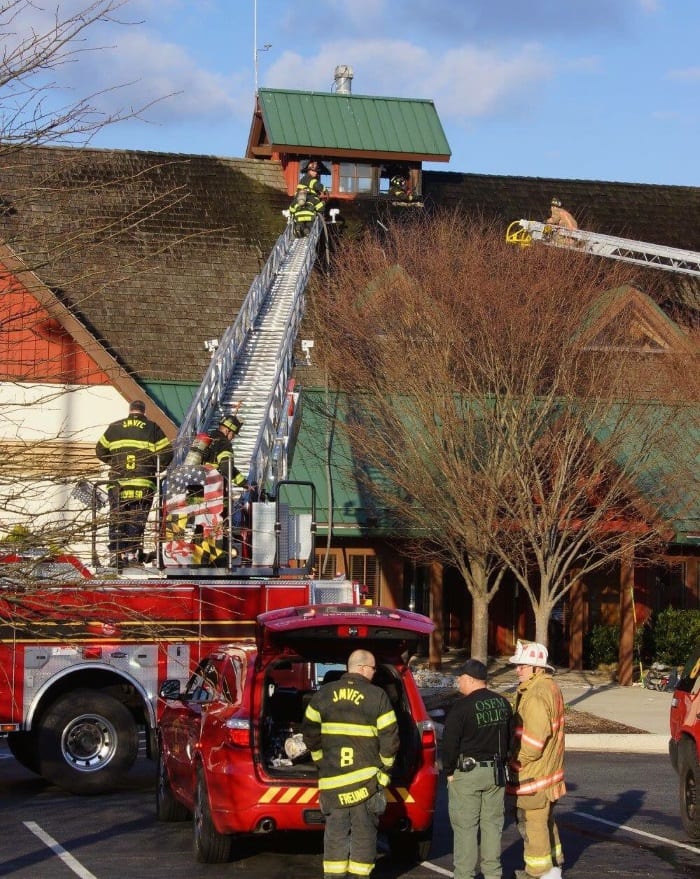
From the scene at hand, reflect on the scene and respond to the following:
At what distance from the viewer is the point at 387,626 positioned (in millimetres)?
9477

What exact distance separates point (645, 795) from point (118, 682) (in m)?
5.05

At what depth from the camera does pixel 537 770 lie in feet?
28.8

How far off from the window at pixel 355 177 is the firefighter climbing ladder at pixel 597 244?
662cm

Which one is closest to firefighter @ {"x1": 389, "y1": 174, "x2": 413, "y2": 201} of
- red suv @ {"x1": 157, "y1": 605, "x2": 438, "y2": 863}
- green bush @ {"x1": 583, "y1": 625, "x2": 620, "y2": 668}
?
green bush @ {"x1": 583, "y1": 625, "x2": 620, "y2": 668}

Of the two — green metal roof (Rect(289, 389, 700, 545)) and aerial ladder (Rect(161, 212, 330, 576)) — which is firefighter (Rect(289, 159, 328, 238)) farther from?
green metal roof (Rect(289, 389, 700, 545))

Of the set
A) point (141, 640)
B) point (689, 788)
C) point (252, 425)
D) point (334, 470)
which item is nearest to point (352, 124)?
point (334, 470)

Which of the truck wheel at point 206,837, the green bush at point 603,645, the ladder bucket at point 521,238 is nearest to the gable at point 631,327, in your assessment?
the ladder bucket at point 521,238

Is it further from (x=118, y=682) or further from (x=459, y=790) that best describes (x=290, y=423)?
(x=459, y=790)

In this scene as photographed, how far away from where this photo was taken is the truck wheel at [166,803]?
444 inches

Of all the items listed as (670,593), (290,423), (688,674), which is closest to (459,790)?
(688,674)

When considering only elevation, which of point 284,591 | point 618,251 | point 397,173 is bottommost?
point 284,591

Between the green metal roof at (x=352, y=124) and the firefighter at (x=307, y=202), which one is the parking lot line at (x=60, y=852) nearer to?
the firefighter at (x=307, y=202)

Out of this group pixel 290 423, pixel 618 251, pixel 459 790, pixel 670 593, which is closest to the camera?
pixel 459 790

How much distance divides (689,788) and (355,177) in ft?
93.0
